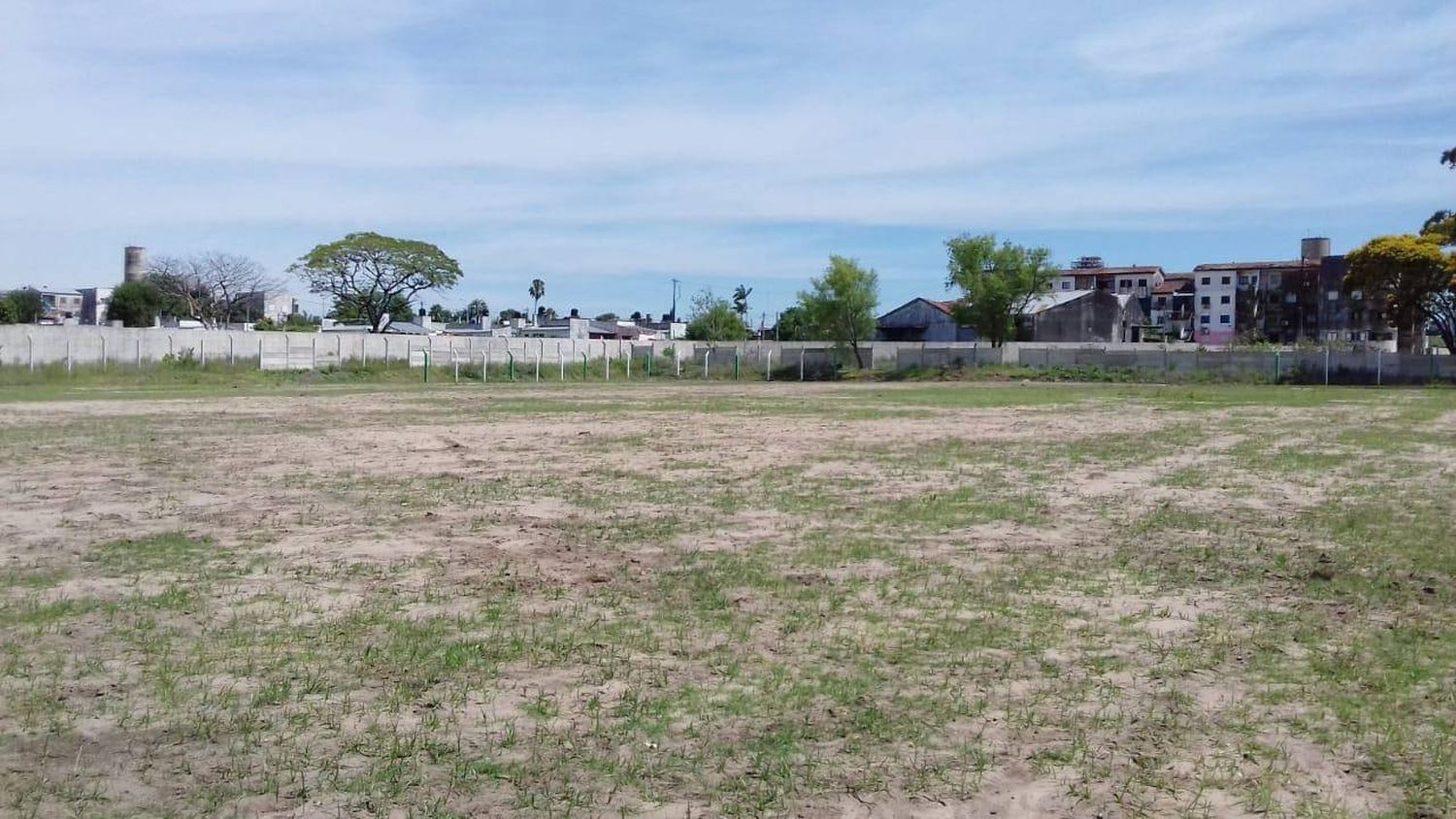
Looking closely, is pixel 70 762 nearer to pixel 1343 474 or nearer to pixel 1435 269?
pixel 1343 474

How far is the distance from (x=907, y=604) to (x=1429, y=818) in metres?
3.66

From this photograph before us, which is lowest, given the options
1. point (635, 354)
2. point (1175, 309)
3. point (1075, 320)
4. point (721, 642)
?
point (721, 642)

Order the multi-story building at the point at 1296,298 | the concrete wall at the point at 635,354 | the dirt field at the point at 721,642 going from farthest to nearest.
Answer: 1. the multi-story building at the point at 1296,298
2. the concrete wall at the point at 635,354
3. the dirt field at the point at 721,642

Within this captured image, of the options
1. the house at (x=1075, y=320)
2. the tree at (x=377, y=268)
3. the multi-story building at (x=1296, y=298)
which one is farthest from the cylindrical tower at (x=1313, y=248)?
the tree at (x=377, y=268)

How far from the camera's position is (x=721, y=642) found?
22.3 feet

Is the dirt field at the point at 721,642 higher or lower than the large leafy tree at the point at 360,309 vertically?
lower

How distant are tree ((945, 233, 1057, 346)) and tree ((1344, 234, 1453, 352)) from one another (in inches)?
646

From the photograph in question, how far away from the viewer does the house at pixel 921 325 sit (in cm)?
8631

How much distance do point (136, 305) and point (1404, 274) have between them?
8181 centimetres

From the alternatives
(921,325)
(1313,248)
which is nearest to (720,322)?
(921,325)

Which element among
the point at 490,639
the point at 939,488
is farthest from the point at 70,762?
the point at 939,488

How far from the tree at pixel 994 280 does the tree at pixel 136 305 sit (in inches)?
2264

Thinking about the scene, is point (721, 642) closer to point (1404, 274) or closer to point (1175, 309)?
point (1404, 274)

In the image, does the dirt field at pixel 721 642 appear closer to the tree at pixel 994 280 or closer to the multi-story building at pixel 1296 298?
the tree at pixel 994 280
